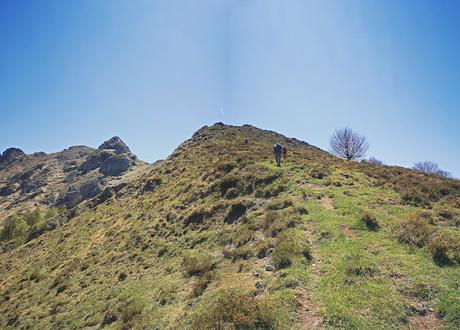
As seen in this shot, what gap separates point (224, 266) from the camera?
18969 millimetres

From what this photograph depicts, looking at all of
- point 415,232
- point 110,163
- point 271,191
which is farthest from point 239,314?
point 110,163

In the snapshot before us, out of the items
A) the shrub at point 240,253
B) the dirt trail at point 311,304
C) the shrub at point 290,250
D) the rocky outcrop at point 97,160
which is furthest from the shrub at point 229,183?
the rocky outcrop at point 97,160

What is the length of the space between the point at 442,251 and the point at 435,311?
4203mm

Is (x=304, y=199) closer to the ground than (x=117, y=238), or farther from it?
farther from it

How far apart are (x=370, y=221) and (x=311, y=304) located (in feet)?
27.7

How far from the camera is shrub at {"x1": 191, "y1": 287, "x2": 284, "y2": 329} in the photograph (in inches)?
461

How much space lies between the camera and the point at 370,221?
62.2 feet

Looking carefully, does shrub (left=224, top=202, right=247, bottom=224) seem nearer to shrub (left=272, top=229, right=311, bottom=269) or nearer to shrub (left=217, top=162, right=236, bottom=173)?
shrub (left=272, top=229, right=311, bottom=269)

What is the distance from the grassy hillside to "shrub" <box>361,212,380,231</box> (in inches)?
2.4

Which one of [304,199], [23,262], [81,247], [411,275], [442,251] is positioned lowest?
[23,262]

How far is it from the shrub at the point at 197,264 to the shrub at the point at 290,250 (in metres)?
4.17

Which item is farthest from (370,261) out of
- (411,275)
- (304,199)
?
(304,199)

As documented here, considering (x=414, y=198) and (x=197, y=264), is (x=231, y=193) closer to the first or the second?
(x=197, y=264)

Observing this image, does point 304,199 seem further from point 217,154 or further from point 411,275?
point 217,154
